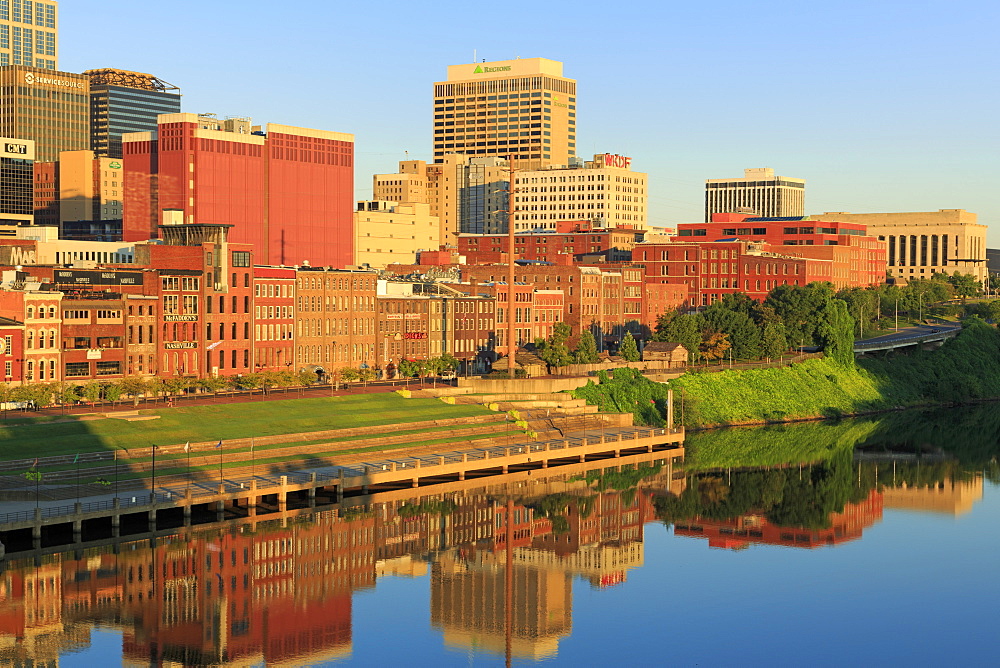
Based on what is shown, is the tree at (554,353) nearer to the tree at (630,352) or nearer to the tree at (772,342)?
the tree at (630,352)

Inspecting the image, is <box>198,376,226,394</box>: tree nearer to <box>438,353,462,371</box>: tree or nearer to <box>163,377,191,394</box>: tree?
<box>163,377,191,394</box>: tree

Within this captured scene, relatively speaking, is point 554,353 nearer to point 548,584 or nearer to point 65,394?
point 65,394

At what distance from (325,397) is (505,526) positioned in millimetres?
35967

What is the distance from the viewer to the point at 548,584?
92500 millimetres

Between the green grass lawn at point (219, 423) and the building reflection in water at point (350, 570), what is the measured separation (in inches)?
560

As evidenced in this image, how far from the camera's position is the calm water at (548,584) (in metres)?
76.2

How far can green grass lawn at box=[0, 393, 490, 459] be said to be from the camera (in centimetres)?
10575

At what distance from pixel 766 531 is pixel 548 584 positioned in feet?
80.5

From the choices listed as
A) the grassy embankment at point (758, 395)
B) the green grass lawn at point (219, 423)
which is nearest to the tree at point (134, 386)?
the green grass lawn at point (219, 423)

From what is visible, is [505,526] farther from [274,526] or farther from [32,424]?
[32,424]

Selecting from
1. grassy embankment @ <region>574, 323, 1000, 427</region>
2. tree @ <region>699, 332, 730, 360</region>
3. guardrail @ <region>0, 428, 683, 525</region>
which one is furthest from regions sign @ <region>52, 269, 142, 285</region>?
tree @ <region>699, 332, 730, 360</region>

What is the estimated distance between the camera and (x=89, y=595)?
81.5 m

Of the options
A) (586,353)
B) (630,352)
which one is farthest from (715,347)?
(586,353)

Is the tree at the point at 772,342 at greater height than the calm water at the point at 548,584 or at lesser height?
greater
